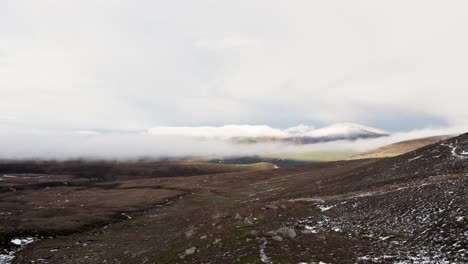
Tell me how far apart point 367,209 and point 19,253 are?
4471 cm

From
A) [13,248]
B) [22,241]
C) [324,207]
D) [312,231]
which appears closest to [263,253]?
[312,231]

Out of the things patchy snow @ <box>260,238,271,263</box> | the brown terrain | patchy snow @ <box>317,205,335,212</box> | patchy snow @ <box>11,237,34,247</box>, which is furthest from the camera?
patchy snow @ <box>11,237,34,247</box>

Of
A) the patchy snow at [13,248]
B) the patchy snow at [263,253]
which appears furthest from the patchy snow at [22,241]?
the patchy snow at [263,253]

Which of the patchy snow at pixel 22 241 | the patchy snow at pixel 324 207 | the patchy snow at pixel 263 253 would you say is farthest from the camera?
the patchy snow at pixel 22 241

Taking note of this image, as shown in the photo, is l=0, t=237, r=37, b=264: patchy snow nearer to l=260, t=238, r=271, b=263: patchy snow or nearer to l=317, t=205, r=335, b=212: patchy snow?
l=260, t=238, r=271, b=263: patchy snow

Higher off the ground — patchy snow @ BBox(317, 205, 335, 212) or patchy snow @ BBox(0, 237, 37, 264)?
patchy snow @ BBox(317, 205, 335, 212)

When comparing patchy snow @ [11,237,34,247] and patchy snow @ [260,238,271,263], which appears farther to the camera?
patchy snow @ [11,237,34,247]

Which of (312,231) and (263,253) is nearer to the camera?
(263,253)

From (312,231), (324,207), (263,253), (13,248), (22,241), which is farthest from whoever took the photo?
(22,241)

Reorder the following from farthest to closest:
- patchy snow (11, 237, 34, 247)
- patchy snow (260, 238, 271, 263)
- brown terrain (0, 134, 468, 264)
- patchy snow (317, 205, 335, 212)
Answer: patchy snow (11, 237, 34, 247) < patchy snow (317, 205, 335, 212) < brown terrain (0, 134, 468, 264) < patchy snow (260, 238, 271, 263)

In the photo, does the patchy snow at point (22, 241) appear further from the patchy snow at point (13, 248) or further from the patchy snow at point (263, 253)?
the patchy snow at point (263, 253)

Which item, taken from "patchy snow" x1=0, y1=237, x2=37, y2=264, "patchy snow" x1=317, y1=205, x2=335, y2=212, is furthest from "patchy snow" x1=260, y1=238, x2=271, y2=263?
"patchy snow" x1=0, y1=237, x2=37, y2=264

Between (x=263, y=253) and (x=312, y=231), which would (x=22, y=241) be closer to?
(x=263, y=253)

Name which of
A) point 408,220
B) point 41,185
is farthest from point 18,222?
point 41,185
